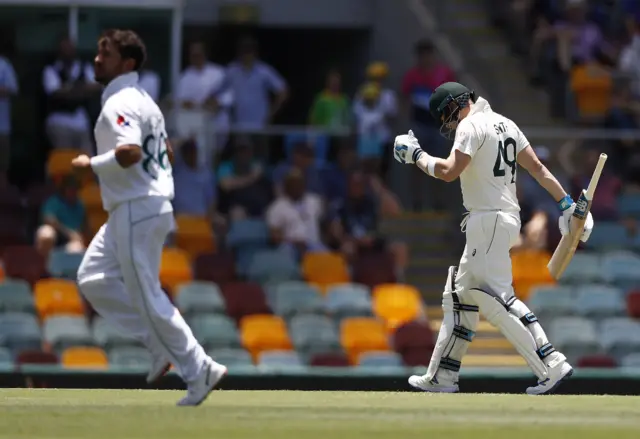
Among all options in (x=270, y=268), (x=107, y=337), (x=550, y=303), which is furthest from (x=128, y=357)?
(x=550, y=303)

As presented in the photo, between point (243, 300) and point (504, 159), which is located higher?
point (504, 159)

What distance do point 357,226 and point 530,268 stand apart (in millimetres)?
1676

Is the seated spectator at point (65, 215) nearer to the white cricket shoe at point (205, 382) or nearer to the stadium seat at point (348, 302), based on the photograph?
the stadium seat at point (348, 302)

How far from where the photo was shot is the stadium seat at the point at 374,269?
15031 mm

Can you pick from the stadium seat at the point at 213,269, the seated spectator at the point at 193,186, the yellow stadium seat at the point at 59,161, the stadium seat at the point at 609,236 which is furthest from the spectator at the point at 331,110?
the stadium seat at the point at 609,236

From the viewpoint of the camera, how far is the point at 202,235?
15.0 meters

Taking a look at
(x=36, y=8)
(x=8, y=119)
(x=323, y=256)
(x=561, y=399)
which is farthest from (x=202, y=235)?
(x=561, y=399)

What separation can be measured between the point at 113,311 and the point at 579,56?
10.4 metres

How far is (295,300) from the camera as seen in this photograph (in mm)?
14375

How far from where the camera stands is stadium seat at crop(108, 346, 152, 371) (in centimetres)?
1326

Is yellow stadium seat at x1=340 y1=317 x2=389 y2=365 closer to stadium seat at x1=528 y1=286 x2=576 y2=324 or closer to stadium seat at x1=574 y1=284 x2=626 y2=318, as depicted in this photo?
stadium seat at x1=528 y1=286 x2=576 y2=324

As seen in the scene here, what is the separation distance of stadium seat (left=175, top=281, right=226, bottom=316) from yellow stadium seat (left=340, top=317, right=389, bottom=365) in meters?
1.11

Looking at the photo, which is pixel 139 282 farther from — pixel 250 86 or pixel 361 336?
pixel 250 86

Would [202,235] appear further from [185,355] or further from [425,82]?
[185,355]
